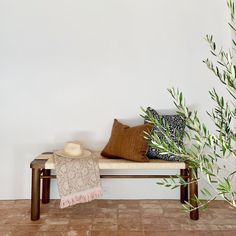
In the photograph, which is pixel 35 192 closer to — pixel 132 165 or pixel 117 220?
pixel 117 220

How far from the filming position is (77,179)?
2295 mm

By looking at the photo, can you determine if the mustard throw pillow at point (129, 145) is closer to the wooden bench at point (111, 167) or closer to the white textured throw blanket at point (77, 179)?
the wooden bench at point (111, 167)

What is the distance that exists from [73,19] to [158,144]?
2.15 meters

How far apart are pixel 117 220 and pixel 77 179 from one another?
1.71ft

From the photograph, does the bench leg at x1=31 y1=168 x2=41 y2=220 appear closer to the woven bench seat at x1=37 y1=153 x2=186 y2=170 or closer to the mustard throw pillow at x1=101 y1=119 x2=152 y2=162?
the woven bench seat at x1=37 y1=153 x2=186 y2=170

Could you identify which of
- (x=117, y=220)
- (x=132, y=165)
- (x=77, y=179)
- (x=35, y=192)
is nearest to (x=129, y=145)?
Answer: (x=132, y=165)

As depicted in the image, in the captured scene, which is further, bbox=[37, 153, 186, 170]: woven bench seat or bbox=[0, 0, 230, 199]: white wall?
bbox=[0, 0, 230, 199]: white wall

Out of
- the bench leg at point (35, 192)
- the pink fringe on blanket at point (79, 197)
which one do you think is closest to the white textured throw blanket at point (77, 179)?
the pink fringe on blanket at point (79, 197)

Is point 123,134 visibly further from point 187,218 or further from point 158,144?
point 158,144

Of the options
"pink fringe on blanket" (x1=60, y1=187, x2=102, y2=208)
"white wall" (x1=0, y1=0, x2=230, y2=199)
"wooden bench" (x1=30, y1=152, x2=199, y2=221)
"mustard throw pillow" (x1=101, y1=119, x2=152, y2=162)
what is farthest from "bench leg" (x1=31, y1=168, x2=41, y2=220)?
"mustard throw pillow" (x1=101, y1=119, x2=152, y2=162)

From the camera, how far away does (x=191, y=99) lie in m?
2.84

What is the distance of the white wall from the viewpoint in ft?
9.14

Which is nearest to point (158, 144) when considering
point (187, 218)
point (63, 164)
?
point (63, 164)

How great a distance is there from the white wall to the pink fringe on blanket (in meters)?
0.52
